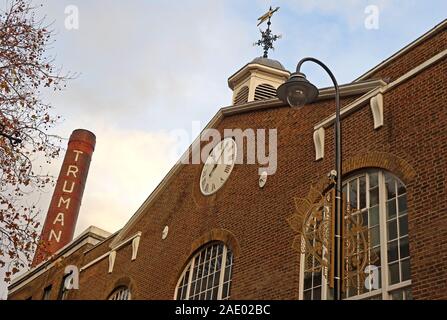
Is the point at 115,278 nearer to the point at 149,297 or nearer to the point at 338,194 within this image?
the point at 149,297

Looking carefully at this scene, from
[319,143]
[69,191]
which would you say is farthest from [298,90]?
[69,191]

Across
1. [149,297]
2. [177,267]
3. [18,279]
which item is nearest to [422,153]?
[177,267]

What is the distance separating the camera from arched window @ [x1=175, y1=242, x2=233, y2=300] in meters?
16.2

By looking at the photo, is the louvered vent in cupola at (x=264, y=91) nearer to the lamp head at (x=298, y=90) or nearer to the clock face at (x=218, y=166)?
the clock face at (x=218, y=166)

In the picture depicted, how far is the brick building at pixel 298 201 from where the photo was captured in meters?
11.4

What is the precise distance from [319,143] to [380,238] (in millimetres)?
3708

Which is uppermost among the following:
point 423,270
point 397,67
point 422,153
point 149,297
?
point 397,67

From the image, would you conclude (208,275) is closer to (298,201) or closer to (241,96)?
(298,201)

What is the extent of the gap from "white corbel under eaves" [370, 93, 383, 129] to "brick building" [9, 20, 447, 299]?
0.08ft

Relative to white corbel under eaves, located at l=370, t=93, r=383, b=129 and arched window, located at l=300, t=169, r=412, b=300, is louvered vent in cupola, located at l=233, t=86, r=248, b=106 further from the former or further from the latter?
arched window, located at l=300, t=169, r=412, b=300

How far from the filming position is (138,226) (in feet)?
73.4

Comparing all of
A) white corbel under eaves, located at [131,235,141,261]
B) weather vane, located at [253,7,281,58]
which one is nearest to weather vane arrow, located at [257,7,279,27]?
weather vane, located at [253,7,281,58]

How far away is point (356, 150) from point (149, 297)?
8.98 meters

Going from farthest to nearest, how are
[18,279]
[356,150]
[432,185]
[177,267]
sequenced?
[18,279]
[177,267]
[356,150]
[432,185]
